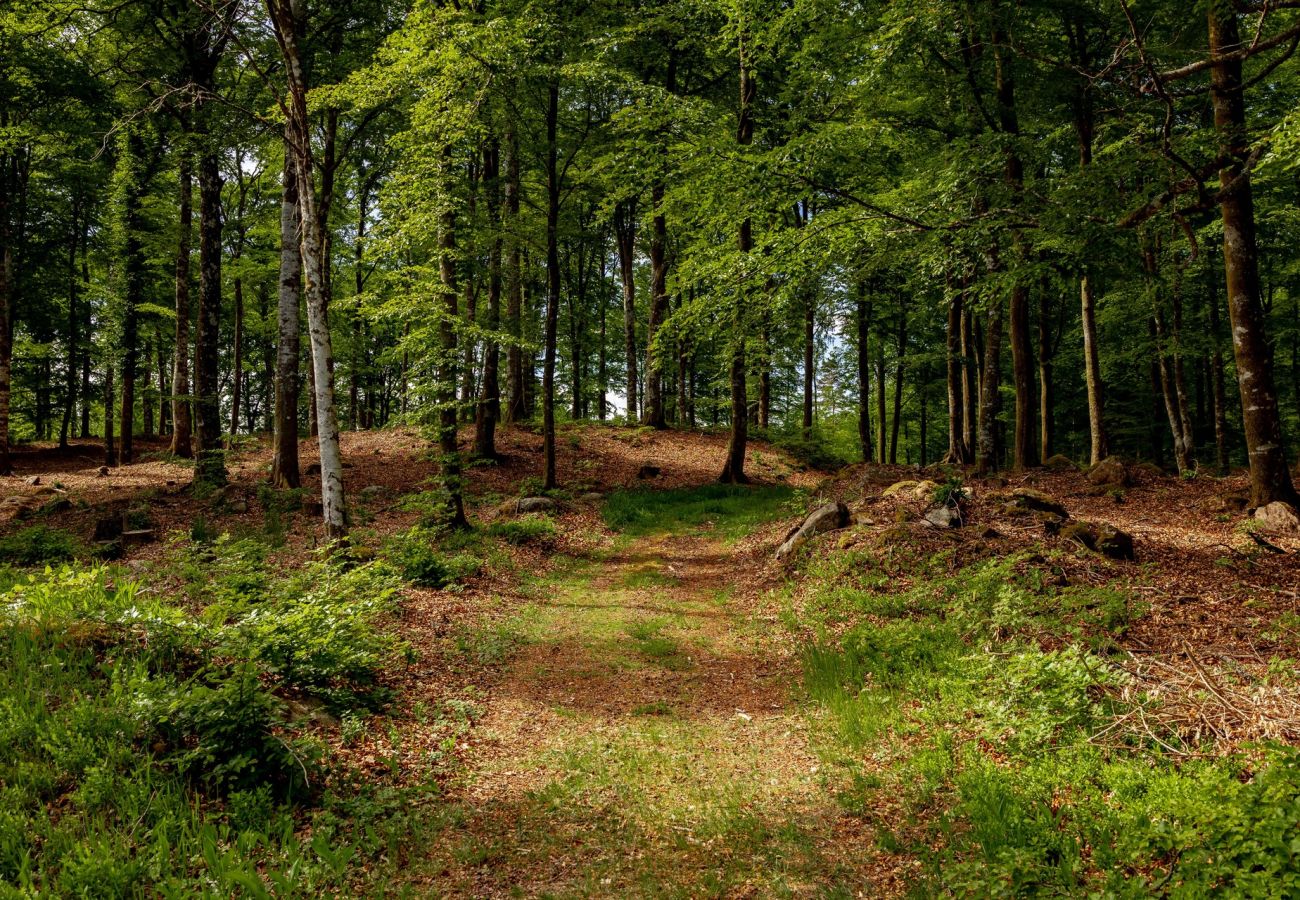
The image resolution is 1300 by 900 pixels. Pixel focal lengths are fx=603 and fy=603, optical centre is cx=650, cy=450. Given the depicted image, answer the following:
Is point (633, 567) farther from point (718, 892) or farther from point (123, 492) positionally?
point (123, 492)

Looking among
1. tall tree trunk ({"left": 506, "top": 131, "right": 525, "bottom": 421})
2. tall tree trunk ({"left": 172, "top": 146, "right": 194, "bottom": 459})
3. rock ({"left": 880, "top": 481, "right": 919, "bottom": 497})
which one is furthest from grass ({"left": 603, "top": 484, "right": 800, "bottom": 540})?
tall tree trunk ({"left": 172, "top": 146, "right": 194, "bottom": 459})

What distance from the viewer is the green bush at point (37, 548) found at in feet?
31.1

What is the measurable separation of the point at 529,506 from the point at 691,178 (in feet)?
27.2

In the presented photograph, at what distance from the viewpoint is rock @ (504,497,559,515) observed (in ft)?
47.9

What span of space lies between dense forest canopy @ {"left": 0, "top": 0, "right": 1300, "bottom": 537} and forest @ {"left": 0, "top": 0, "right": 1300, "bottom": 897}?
0.49ft

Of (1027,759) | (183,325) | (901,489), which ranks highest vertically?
(183,325)

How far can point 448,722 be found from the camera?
231 inches

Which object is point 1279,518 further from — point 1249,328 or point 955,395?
point 955,395

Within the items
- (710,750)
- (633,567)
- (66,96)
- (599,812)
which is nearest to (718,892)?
(599,812)

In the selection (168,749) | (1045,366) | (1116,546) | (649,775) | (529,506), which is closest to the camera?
(168,749)

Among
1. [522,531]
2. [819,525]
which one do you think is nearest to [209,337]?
[522,531]

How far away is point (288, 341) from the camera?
14148mm

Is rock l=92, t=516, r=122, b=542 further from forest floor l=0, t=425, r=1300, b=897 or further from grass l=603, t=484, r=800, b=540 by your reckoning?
grass l=603, t=484, r=800, b=540

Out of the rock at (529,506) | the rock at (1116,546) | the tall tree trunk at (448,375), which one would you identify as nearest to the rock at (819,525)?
the rock at (1116,546)
